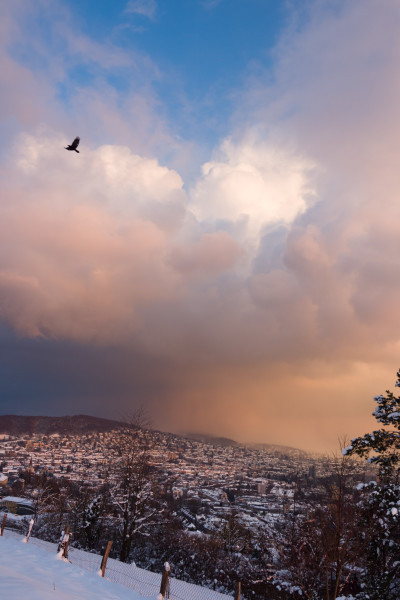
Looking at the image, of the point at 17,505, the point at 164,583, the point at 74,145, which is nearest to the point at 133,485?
the point at 164,583

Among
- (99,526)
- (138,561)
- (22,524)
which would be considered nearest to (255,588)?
(138,561)

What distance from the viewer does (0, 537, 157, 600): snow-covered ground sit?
7.50 m

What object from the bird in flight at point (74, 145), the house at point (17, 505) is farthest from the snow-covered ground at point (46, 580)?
the house at point (17, 505)

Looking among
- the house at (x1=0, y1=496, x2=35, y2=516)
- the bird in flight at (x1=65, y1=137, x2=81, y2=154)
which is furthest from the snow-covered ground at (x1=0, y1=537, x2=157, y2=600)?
the house at (x1=0, y1=496, x2=35, y2=516)

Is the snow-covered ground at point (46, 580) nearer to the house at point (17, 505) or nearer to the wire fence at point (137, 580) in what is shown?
the wire fence at point (137, 580)

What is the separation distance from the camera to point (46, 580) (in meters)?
9.58

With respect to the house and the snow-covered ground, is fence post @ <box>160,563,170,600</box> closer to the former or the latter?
the snow-covered ground

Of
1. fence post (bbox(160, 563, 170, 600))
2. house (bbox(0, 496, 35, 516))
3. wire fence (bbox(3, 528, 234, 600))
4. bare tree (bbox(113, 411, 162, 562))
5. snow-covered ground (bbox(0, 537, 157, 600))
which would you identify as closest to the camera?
snow-covered ground (bbox(0, 537, 157, 600))

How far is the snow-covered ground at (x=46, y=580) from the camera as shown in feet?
24.6

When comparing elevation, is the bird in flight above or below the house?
above

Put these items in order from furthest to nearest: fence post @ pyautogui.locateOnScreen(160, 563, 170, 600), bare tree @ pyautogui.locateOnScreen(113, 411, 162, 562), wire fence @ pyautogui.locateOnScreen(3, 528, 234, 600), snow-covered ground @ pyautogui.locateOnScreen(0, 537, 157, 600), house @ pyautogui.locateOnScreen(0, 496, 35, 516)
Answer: house @ pyautogui.locateOnScreen(0, 496, 35, 516)
bare tree @ pyautogui.locateOnScreen(113, 411, 162, 562)
wire fence @ pyautogui.locateOnScreen(3, 528, 234, 600)
fence post @ pyautogui.locateOnScreen(160, 563, 170, 600)
snow-covered ground @ pyautogui.locateOnScreen(0, 537, 157, 600)

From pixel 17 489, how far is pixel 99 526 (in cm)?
6764

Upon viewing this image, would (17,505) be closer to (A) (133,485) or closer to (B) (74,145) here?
(A) (133,485)

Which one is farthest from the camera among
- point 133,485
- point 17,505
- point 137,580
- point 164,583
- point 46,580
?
point 17,505
